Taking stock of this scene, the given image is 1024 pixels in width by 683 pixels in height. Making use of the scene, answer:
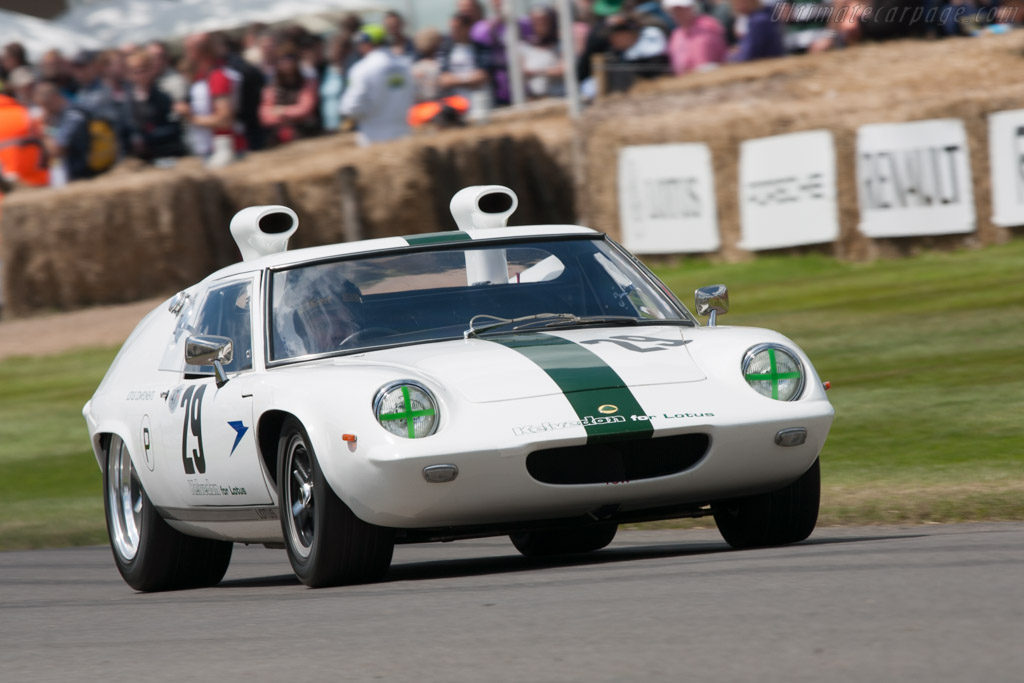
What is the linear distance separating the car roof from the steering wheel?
0.41m

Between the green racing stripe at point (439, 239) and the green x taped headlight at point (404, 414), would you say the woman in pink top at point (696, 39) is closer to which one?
the green racing stripe at point (439, 239)

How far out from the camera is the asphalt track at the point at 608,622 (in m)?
4.36

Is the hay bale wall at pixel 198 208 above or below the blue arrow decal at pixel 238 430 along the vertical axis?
below

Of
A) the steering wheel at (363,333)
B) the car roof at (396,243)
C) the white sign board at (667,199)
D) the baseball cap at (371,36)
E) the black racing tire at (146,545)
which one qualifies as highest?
the car roof at (396,243)

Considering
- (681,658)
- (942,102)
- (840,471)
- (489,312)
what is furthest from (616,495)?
(942,102)

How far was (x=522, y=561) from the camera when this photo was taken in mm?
7523

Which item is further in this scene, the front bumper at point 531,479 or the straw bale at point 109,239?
the straw bale at point 109,239

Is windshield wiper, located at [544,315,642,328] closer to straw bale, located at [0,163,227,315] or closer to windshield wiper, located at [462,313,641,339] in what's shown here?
windshield wiper, located at [462,313,641,339]

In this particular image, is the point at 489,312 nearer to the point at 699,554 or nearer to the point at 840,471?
the point at 699,554

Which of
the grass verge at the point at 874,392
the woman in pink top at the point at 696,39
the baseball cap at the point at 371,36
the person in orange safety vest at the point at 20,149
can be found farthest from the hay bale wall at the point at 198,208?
the woman in pink top at the point at 696,39

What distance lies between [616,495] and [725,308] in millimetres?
1294

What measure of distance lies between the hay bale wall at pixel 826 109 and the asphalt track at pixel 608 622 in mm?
11191

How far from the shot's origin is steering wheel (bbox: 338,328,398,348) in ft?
22.5

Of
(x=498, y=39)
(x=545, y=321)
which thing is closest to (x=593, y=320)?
(x=545, y=321)
